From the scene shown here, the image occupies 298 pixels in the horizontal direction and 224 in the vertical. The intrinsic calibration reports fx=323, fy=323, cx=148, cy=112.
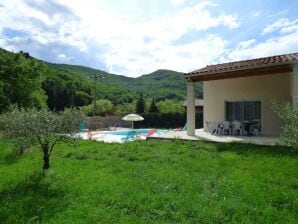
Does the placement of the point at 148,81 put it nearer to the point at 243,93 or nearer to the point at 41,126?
the point at 243,93

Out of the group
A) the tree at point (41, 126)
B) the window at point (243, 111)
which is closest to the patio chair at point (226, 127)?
the window at point (243, 111)

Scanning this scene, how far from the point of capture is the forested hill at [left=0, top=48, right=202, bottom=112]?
50.9ft

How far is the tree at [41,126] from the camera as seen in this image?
9.46 metres

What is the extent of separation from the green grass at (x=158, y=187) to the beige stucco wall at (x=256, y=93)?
212 inches

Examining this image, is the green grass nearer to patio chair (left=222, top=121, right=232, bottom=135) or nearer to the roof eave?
the roof eave

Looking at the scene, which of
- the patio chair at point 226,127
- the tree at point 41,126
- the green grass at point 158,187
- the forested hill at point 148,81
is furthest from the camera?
the forested hill at point 148,81

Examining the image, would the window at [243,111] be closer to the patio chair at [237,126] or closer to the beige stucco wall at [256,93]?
the beige stucco wall at [256,93]

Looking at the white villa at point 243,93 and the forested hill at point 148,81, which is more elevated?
the forested hill at point 148,81

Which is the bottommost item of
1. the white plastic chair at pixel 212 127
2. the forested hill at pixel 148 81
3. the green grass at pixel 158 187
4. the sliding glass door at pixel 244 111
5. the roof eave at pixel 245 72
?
the green grass at pixel 158 187

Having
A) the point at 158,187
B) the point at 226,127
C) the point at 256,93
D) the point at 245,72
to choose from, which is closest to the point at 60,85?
the point at 226,127

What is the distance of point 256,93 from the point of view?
18406mm

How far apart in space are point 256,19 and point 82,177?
12.2 m

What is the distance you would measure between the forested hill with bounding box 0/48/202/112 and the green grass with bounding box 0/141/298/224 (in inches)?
171

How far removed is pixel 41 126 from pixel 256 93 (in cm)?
1293
